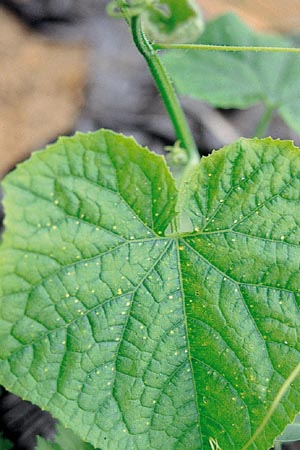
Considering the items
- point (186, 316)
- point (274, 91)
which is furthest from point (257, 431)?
point (274, 91)

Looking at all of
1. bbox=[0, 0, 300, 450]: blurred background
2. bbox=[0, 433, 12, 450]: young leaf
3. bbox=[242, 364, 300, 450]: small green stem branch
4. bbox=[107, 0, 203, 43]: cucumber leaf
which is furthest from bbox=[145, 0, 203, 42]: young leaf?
bbox=[0, 0, 300, 450]: blurred background

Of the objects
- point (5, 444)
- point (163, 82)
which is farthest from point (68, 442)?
point (163, 82)

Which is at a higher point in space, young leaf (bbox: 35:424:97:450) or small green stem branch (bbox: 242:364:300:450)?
small green stem branch (bbox: 242:364:300:450)

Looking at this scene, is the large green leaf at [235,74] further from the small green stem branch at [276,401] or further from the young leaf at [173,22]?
the small green stem branch at [276,401]

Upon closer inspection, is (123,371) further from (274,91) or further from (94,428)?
(274,91)

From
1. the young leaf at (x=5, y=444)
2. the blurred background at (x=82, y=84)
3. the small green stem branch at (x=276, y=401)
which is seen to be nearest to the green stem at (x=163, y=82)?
the small green stem branch at (x=276, y=401)

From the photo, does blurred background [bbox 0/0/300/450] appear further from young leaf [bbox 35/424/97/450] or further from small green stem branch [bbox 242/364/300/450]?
small green stem branch [bbox 242/364/300/450]
